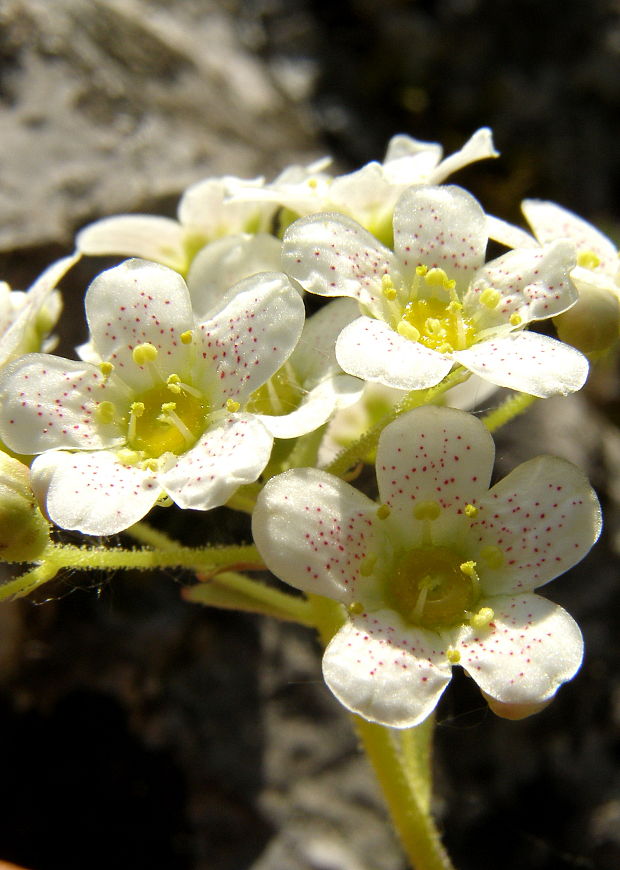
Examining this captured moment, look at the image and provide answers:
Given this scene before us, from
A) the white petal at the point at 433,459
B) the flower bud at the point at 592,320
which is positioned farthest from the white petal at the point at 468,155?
the white petal at the point at 433,459

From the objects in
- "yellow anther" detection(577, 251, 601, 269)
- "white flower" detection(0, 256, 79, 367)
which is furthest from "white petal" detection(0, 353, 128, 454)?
"yellow anther" detection(577, 251, 601, 269)

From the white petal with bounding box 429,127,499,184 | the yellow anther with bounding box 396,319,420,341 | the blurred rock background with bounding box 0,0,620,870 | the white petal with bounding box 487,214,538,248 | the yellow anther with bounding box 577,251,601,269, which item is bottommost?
the blurred rock background with bounding box 0,0,620,870

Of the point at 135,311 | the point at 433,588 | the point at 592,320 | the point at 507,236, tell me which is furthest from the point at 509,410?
the point at 135,311

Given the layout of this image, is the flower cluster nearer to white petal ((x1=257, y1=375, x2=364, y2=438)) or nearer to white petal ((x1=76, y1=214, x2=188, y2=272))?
white petal ((x1=257, y1=375, x2=364, y2=438))

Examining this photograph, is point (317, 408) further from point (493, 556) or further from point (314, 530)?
point (493, 556)

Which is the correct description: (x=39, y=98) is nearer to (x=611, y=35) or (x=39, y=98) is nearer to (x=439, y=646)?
(x=439, y=646)

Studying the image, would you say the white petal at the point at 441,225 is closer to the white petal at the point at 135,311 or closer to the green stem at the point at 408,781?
the white petal at the point at 135,311
